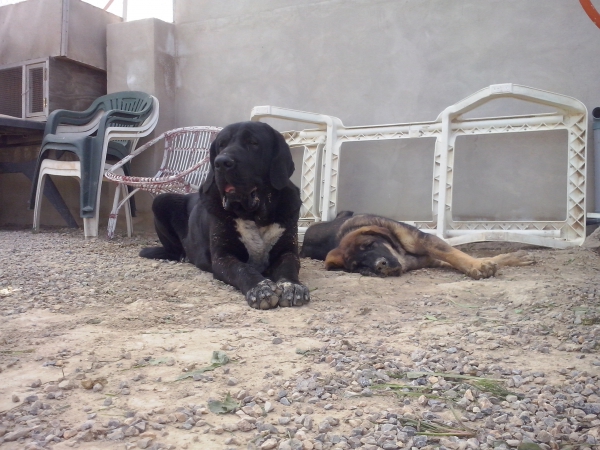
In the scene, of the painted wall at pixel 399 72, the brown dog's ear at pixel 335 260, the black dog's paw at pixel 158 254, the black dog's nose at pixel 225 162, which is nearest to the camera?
the black dog's nose at pixel 225 162

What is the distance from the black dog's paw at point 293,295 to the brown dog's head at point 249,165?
0.81 metres

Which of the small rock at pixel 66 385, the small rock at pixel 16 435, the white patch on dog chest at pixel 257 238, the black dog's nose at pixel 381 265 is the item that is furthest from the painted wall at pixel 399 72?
the small rock at pixel 16 435

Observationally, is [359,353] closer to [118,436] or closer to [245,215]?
[118,436]

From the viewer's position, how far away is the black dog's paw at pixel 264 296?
2.90 meters

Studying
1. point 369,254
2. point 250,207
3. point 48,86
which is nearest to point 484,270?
point 369,254

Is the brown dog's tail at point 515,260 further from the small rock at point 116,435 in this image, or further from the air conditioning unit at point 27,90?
the air conditioning unit at point 27,90

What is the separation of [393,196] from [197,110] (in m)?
2.87

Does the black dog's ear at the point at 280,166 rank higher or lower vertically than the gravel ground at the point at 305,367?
higher

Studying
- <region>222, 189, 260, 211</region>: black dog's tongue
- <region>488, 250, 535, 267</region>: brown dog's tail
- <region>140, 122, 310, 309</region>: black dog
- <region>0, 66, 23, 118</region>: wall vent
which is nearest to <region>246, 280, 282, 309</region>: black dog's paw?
<region>140, 122, 310, 309</region>: black dog

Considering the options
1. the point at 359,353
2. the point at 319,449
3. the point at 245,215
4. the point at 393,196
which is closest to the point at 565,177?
the point at 393,196

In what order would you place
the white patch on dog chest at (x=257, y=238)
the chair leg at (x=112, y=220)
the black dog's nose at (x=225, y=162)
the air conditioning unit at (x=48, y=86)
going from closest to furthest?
the black dog's nose at (x=225, y=162), the white patch on dog chest at (x=257, y=238), the chair leg at (x=112, y=220), the air conditioning unit at (x=48, y=86)

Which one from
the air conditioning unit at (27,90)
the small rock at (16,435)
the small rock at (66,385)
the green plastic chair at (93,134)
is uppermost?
the air conditioning unit at (27,90)

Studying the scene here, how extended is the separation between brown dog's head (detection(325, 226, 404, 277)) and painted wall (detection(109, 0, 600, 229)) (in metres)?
1.58

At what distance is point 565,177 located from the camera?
5086 mm
